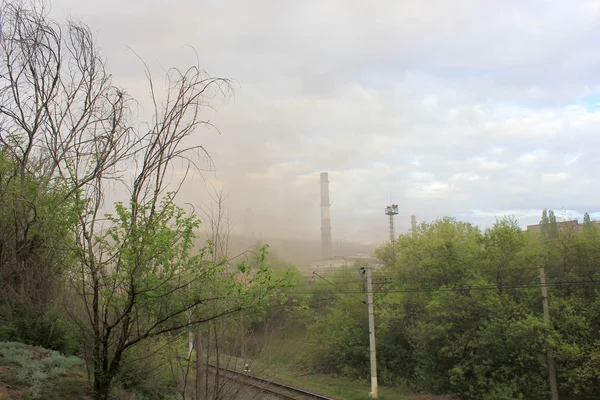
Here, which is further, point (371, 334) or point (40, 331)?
point (371, 334)

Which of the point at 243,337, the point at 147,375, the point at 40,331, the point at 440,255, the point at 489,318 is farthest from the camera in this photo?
the point at 440,255

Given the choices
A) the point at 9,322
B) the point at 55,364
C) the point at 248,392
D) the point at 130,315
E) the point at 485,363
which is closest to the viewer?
the point at 130,315

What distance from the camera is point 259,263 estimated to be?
7.50 m

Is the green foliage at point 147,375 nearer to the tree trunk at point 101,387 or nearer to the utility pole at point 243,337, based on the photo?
the tree trunk at point 101,387

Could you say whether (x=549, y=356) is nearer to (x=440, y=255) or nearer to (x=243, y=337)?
(x=440, y=255)

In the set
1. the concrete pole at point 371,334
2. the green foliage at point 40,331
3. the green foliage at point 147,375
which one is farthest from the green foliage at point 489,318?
the green foliage at point 40,331

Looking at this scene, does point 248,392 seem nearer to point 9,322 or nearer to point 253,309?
point 253,309

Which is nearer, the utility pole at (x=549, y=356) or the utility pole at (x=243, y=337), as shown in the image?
the utility pole at (x=243, y=337)

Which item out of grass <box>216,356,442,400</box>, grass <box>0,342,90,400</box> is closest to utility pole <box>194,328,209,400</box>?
grass <box>0,342,90,400</box>

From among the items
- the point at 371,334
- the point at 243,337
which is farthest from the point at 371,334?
the point at 243,337

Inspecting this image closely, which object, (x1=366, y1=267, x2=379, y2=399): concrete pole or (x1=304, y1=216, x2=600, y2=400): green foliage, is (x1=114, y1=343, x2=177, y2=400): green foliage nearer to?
(x1=366, y1=267, x2=379, y2=399): concrete pole

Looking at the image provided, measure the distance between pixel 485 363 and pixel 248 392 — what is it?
1959cm

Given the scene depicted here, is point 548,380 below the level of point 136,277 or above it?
below

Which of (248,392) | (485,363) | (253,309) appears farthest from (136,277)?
(485,363)
